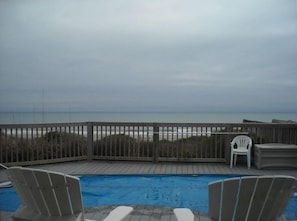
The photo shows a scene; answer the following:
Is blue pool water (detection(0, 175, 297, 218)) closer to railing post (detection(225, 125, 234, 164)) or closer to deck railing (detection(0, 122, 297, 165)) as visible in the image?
railing post (detection(225, 125, 234, 164))

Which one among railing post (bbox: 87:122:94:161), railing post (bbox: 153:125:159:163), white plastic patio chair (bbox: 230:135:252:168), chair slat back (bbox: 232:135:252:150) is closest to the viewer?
white plastic patio chair (bbox: 230:135:252:168)

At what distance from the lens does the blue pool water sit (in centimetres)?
422

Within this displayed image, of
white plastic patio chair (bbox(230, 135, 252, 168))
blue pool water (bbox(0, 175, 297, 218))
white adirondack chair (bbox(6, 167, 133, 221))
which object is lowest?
blue pool water (bbox(0, 175, 297, 218))

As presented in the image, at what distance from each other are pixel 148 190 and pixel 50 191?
2806 millimetres

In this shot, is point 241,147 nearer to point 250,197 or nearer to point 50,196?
point 250,197

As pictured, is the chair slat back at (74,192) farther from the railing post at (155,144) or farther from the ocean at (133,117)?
the railing post at (155,144)

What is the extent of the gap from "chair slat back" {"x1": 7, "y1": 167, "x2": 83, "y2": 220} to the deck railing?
4.50 m

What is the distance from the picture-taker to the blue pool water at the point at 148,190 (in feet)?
13.9

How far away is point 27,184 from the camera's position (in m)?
2.20

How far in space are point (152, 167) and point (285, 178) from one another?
450 cm

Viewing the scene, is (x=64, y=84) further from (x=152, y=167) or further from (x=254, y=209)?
(x=254, y=209)

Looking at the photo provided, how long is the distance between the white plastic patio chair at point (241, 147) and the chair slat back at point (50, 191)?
4.87 m

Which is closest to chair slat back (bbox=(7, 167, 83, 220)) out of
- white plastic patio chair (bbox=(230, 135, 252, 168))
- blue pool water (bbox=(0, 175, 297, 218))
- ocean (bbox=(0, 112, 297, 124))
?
ocean (bbox=(0, 112, 297, 124))

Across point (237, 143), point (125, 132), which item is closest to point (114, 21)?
point (125, 132)
